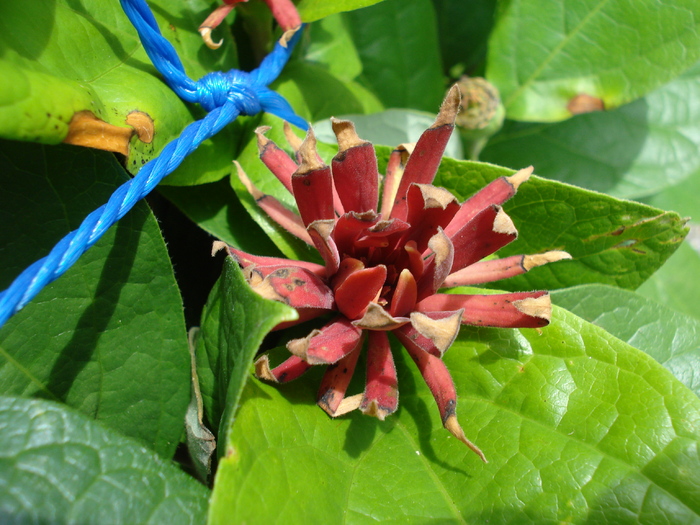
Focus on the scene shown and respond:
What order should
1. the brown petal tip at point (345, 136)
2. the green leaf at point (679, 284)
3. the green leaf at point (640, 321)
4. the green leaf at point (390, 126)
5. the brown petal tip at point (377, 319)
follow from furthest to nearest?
the green leaf at point (679, 284)
the green leaf at point (390, 126)
the green leaf at point (640, 321)
the brown petal tip at point (345, 136)
the brown petal tip at point (377, 319)

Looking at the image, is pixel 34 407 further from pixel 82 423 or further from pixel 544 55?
pixel 544 55

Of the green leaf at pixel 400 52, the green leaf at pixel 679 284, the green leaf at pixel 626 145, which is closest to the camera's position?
the green leaf at pixel 400 52

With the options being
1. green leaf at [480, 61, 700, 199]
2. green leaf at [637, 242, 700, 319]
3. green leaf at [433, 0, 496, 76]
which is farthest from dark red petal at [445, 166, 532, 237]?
green leaf at [637, 242, 700, 319]

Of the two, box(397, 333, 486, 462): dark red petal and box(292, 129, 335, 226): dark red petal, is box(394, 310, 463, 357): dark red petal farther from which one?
box(292, 129, 335, 226): dark red petal

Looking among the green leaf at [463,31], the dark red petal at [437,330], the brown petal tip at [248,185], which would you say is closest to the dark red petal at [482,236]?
the dark red petal at [437,330]

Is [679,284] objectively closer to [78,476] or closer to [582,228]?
[582,228]

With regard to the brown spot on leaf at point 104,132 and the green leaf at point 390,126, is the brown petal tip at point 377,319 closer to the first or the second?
the brown spot on leaf at point 104,132
